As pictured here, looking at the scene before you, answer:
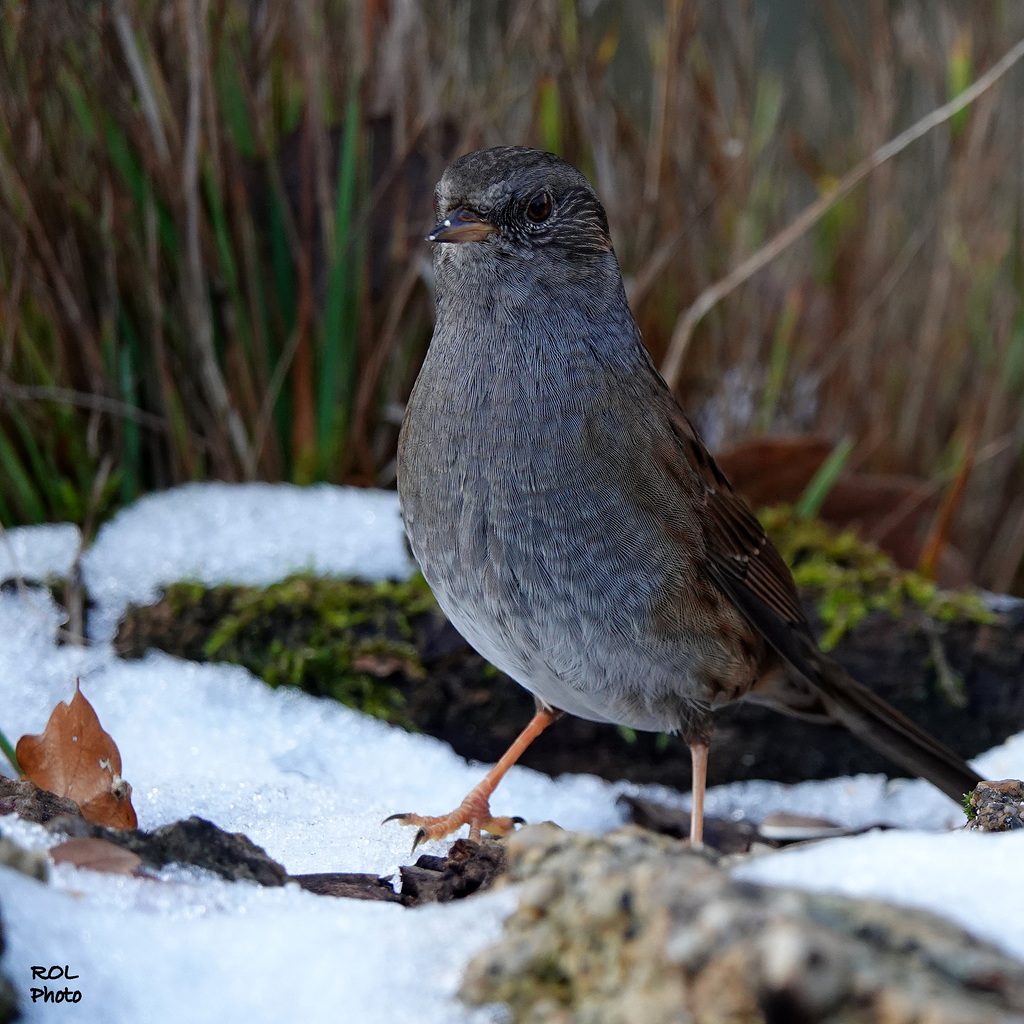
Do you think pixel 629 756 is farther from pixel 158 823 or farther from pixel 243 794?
pixel 158 823

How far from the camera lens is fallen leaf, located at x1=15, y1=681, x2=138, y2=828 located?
2.26m

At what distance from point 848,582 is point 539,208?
163cm

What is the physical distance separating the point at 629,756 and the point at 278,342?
5.85 ft

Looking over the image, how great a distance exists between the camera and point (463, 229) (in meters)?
2.54

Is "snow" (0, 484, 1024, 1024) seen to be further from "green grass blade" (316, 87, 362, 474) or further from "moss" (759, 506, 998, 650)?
"moss" (759, 506, 998, 650)

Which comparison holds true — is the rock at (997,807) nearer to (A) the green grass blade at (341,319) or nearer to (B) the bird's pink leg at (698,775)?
(B) the bird's pink leg at (698,775)

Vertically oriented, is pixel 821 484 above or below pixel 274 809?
above

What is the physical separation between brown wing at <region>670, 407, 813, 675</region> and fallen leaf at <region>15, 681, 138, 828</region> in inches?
56.4

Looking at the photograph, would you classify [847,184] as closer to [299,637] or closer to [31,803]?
[299,637]

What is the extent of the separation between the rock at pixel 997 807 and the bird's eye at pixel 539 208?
61.0 inches

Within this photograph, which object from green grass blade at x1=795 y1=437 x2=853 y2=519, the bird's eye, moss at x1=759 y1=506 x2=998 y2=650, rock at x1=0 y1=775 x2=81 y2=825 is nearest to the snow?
rock at x1=0 y1=775 x2=81 y2=825

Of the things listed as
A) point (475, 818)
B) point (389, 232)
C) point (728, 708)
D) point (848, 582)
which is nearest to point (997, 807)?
point (475, 818)

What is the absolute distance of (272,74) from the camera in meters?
3.69

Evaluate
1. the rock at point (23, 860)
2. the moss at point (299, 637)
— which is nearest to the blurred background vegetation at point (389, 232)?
the moss at point (299, 637)
